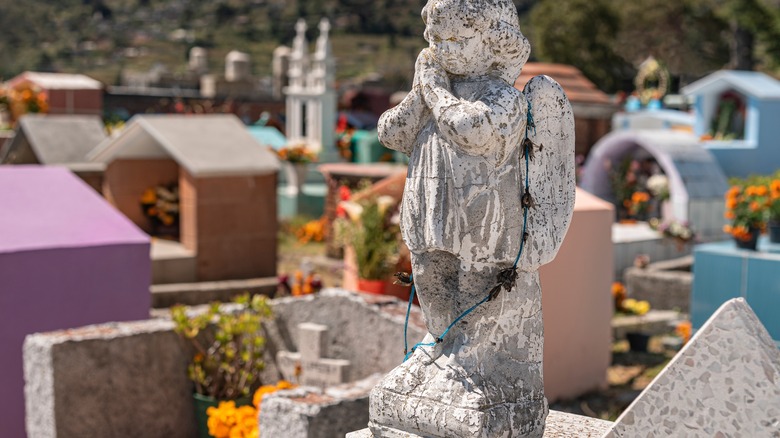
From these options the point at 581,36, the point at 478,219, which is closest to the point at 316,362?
the point at 478,219

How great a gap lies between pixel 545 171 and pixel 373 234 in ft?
19.1

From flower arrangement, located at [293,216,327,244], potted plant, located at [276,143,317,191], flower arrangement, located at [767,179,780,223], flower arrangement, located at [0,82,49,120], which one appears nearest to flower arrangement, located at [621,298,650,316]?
flower arrangement, located at [767,179,780,223]

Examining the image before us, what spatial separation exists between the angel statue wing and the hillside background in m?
33.5

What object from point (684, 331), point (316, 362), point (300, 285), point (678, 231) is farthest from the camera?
point (678, 231)

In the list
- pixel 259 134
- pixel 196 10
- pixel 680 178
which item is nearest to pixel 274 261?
pixel 680 178

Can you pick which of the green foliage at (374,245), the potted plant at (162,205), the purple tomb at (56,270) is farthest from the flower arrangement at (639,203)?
the purple tomb at (56,270)

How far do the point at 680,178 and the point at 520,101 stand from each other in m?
11.5

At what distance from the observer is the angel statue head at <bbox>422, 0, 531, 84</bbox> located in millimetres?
3479

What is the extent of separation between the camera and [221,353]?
6629 millimetres

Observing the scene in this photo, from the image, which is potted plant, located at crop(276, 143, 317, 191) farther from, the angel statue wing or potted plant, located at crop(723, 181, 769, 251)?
the angel statue wing

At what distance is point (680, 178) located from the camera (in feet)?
47.1

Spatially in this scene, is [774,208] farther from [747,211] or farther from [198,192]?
[198,192]

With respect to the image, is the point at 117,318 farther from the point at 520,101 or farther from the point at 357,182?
the point at 357,182

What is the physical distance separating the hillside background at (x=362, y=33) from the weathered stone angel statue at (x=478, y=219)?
33435 mm
